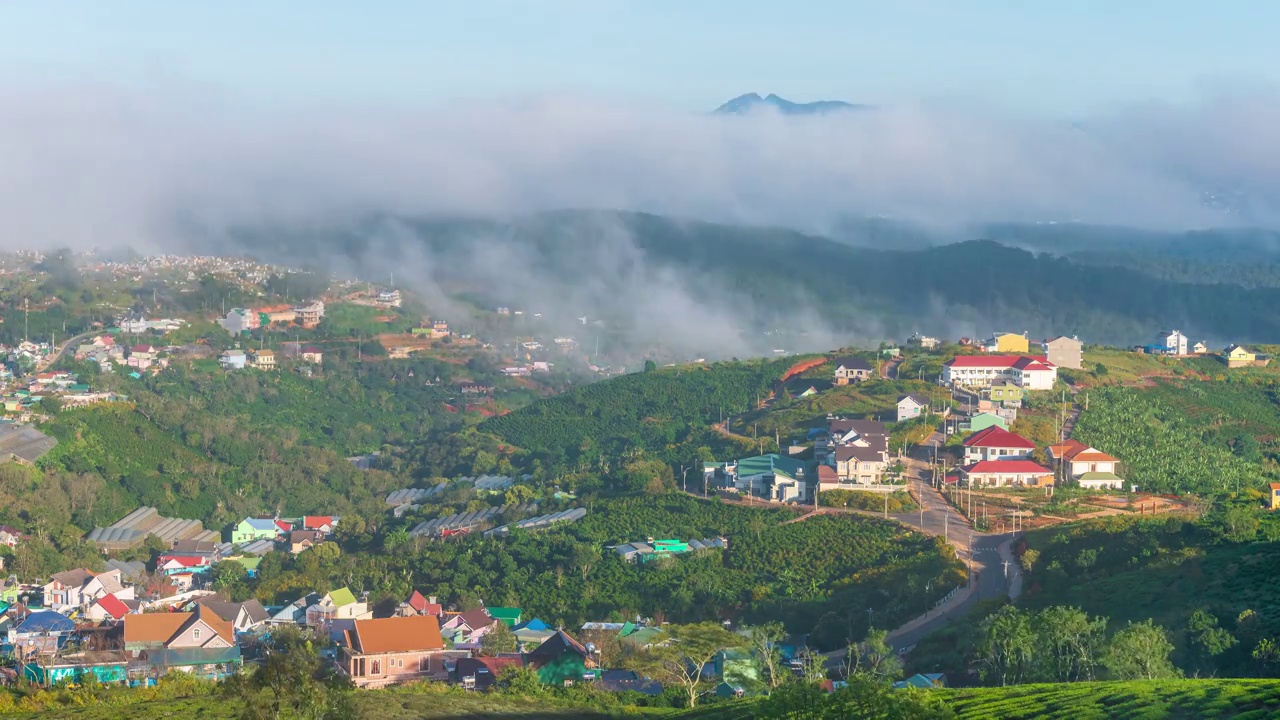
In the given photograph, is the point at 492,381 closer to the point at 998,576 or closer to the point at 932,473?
the point at 932,473

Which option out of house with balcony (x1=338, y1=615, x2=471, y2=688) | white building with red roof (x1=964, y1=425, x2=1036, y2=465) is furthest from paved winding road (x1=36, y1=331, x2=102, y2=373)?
white building with red roof (x1=964, y1=425, x2=1036, y2=465)

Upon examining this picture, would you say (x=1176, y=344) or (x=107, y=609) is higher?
(x=1176, y=344)

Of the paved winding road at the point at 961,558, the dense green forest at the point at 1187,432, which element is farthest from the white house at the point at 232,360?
the dense green forest at the point at 1187,432

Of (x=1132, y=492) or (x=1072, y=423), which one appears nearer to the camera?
(x=1132, y=492)

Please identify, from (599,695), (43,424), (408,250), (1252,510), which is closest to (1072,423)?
(1252,510)

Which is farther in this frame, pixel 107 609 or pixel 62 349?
pixel 62 349

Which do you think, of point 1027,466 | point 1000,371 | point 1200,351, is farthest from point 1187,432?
point 1200,351

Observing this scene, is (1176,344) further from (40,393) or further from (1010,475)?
(40,393)
